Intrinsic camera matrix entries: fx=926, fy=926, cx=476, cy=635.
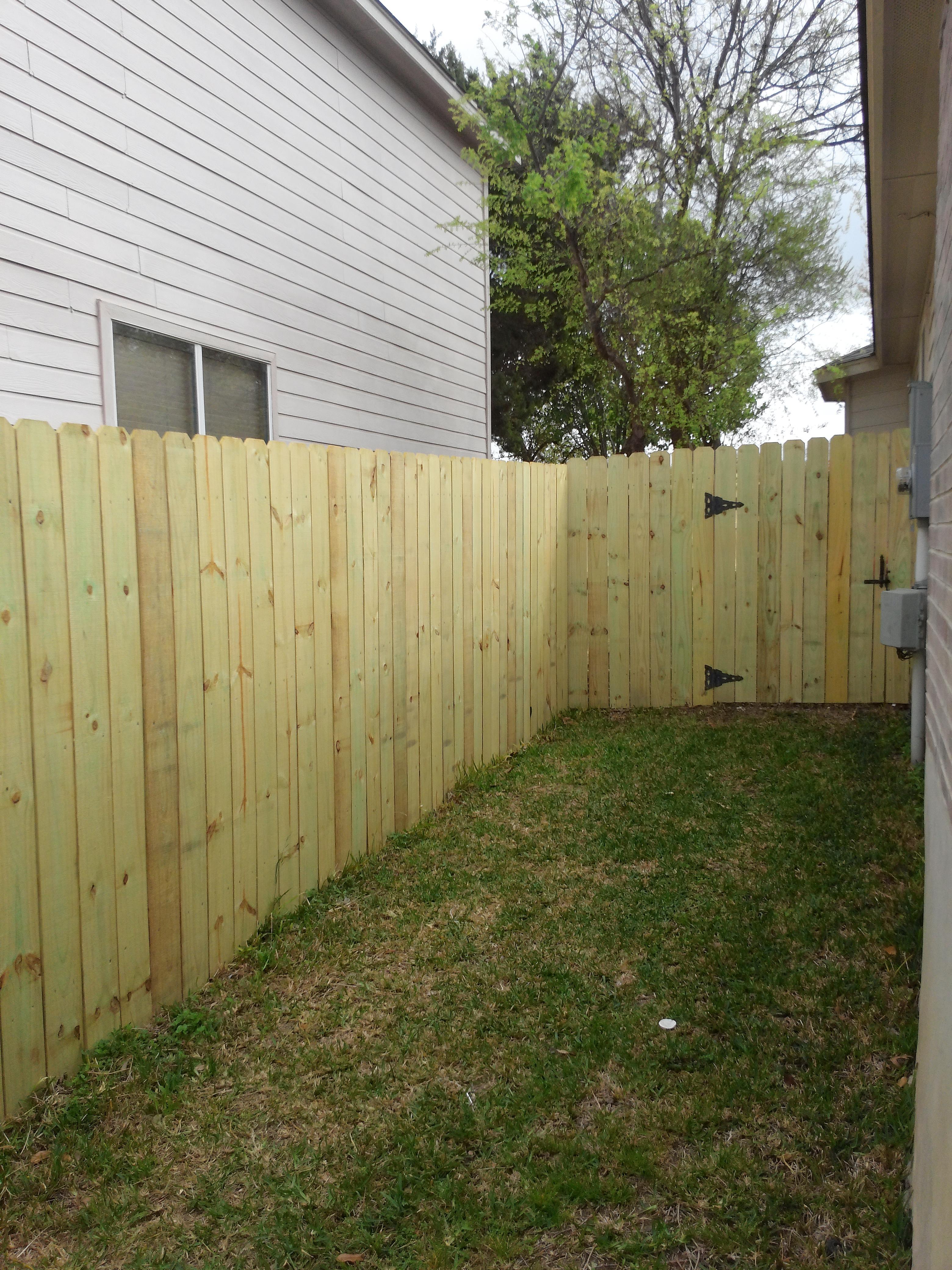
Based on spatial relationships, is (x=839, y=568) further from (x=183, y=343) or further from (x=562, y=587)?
(x=183, y=343)

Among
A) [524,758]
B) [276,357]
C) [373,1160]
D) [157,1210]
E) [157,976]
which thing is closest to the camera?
[157,1210]

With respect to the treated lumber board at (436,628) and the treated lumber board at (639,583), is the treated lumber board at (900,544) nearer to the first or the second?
the treated lumber board at (639,583)

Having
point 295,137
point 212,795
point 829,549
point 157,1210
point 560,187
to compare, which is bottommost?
point 157,1210

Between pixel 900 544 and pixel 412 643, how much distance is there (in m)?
4.01

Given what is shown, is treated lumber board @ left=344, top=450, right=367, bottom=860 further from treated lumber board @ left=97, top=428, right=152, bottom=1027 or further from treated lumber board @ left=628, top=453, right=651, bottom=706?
treated lumber board @ left=628, top=453, right=651, bottom=706

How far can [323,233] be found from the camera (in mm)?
7199

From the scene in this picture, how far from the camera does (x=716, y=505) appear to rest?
284 inches

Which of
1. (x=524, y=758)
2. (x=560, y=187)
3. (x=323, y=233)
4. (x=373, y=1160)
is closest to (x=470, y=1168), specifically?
(x=373, y=1160)

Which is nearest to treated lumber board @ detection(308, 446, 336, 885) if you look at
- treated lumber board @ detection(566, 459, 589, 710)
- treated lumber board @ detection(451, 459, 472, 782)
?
treated lumber board @ detection(451, 459, 472, 782)

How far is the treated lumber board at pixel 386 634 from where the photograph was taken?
15.1 feet

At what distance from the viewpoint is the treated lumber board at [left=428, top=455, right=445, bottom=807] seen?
5.14 metres

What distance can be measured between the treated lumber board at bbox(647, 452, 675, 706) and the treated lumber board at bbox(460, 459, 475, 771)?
2.20 m

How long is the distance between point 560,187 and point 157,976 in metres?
9.58

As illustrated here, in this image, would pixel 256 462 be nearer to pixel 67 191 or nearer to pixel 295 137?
pixel 67 191
